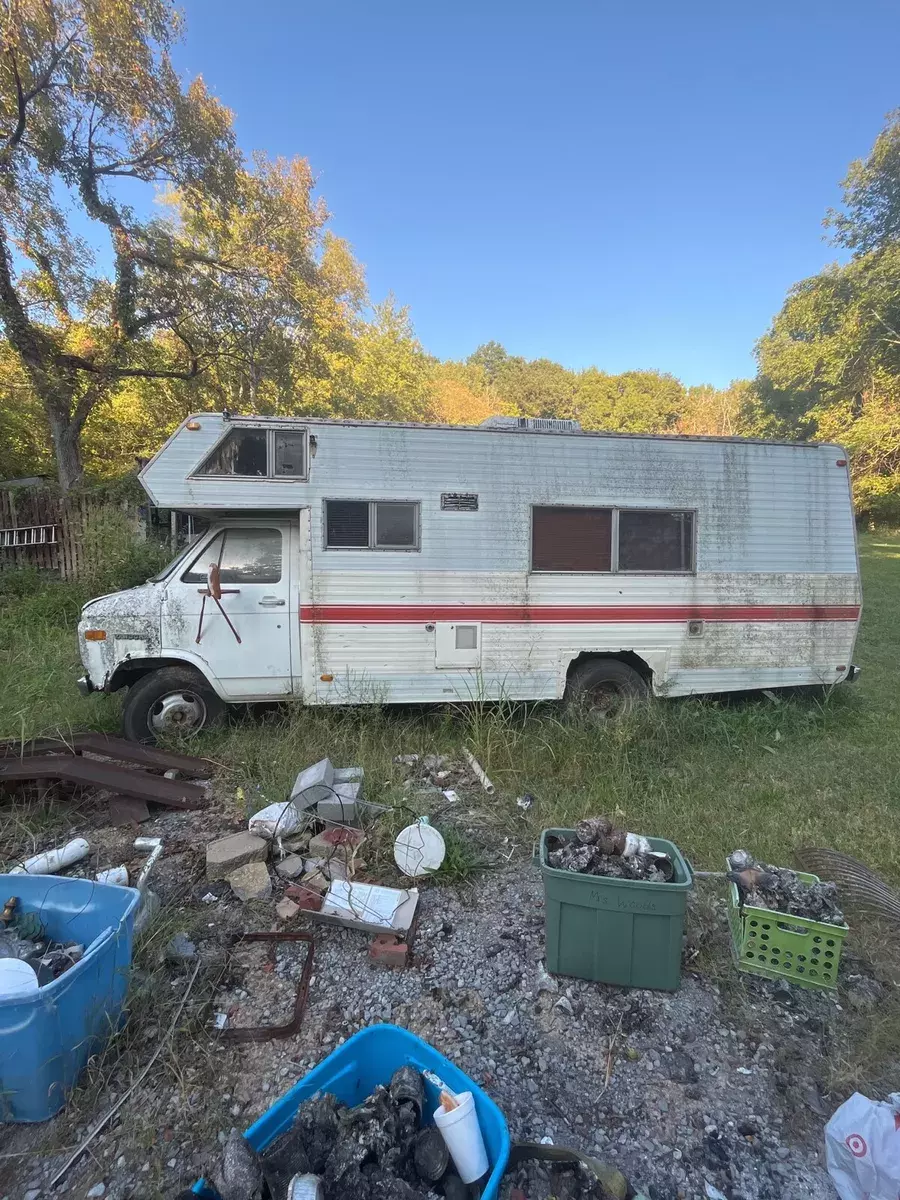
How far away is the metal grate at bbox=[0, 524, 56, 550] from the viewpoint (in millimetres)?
11266

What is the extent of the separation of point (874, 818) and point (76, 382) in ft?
47.3

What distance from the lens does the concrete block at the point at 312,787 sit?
381cm

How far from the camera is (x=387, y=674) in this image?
17.6 ft

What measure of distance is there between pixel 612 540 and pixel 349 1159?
4.70 metres

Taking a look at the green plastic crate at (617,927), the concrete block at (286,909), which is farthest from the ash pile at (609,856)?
the concrete block at (286,909)

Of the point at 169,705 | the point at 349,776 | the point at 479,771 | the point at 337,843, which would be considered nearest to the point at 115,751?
the point at 169,705

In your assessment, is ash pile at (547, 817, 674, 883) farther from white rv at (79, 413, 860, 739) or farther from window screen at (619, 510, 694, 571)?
window screen at (619, 510, 694, 571)

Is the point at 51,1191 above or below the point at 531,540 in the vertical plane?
below

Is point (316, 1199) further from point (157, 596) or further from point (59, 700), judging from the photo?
point (59, 700)

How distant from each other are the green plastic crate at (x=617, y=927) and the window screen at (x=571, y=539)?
3148 mm

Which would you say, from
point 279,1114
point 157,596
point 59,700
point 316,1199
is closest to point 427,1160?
point 316,1199

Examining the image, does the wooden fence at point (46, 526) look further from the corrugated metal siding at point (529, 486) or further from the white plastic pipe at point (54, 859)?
the white plastic pipe at point (54, 859)

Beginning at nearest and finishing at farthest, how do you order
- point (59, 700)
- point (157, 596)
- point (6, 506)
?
point (157, 596), point (59, 700), point (6, 506)

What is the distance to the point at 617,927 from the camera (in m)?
2.60
